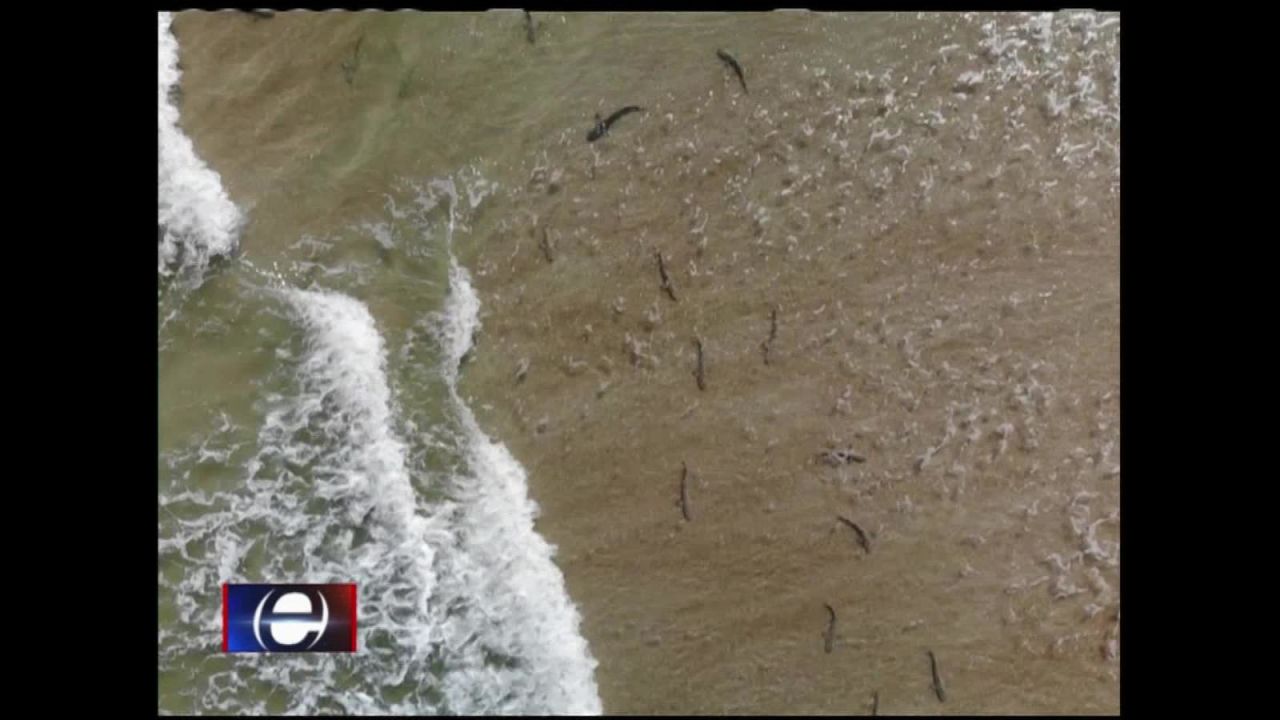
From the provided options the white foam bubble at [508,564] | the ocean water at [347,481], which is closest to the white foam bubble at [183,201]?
the ocean water at [347,481]

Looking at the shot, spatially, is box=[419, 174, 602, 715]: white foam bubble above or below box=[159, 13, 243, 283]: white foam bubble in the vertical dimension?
below

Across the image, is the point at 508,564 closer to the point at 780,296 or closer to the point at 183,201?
the point at 780,296

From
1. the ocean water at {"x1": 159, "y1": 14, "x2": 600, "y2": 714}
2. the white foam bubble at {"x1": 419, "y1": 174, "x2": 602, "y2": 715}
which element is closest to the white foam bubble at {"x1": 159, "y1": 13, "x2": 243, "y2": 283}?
the ocean water at {"x1": 159, "y1": 14, "x2": 600, "y2": 714}

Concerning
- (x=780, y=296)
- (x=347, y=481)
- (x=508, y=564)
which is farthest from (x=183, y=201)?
(x=780, y=296)

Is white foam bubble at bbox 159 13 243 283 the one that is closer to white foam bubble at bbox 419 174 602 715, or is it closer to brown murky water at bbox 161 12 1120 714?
brown murky water at bbox 161 12 1120 714

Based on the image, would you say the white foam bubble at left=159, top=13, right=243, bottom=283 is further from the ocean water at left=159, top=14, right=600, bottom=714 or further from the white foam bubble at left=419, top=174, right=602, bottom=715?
the white foam bubble at left=419, top=174, right=602, bottom=715

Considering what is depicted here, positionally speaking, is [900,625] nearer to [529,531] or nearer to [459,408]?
[529,531]
